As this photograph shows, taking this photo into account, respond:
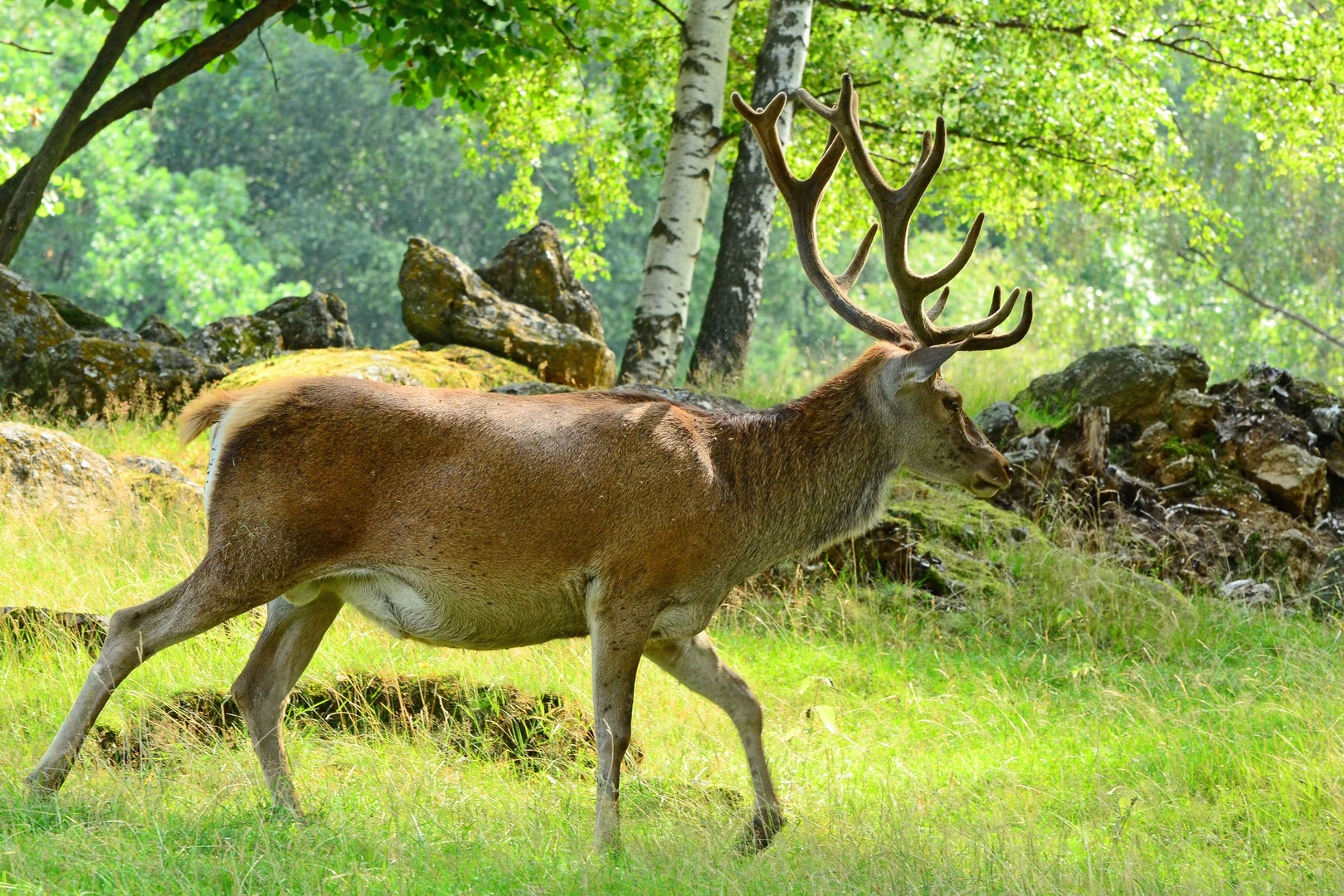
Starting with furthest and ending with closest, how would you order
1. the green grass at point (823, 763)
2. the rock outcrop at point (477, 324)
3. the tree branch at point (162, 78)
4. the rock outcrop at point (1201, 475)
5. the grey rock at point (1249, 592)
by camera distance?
the rock outcrop at point (477, 324)
the tree branch at point (162, 78)
the rock outcrop at point (1201, 475)
the grey rock at point (1249, 592)
the green grass at point (823, 763)

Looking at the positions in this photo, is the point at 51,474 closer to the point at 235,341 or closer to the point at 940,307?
the point at 235,341

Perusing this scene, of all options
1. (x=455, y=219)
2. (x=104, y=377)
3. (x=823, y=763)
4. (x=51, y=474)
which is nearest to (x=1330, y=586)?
(x=823, y=763)

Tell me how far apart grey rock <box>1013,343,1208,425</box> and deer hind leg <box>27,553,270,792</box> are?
6.42 m

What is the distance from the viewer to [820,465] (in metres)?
5.18

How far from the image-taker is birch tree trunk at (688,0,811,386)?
11.5m

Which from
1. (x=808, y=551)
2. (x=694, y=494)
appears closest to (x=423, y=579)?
(x=694, y=494)

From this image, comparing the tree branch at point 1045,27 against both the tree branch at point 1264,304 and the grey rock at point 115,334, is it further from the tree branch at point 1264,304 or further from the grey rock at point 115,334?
the grey rock at point 115,334

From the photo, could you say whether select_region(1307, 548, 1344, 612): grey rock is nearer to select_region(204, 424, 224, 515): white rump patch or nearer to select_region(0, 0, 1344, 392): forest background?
select_region(204, 424, 224, 515): white rump patch

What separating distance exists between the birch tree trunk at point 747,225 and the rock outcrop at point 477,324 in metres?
1.40

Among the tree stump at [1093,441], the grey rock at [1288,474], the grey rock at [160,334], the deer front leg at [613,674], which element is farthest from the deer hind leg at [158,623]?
the grey rock at [160,334]

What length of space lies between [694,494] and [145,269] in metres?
34.5

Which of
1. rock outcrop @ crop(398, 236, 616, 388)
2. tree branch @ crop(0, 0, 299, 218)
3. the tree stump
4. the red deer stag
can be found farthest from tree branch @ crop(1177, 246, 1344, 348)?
tree branch @ crop(0, 0, 299, 218)

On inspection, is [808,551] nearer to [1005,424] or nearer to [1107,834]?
[1107,834]

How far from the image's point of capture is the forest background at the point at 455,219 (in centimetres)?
2442
